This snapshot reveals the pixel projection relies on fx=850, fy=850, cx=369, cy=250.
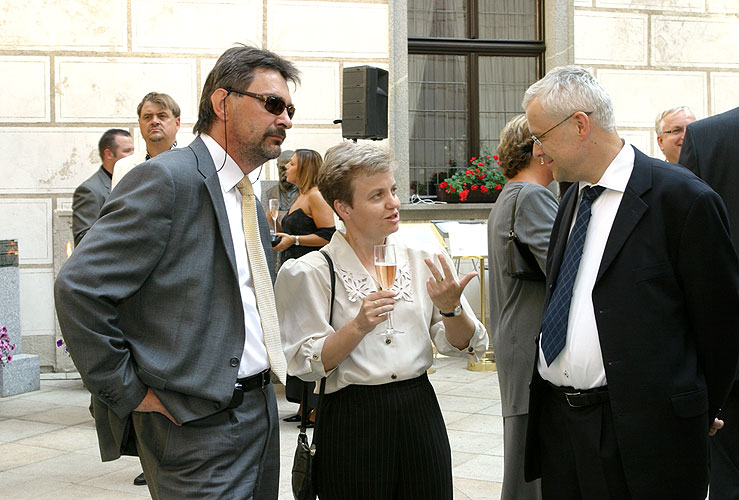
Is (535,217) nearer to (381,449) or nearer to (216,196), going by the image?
(381,449)

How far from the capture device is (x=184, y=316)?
7.75 ft

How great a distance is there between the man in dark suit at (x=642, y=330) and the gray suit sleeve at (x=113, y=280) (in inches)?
49.4

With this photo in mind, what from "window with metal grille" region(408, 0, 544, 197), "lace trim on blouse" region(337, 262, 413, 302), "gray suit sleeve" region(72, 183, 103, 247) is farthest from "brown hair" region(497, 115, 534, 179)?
"window with metal grille" region(408, 0, 544, 197)

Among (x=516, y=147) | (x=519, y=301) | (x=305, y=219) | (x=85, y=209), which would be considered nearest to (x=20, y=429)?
(x=85, y=209)

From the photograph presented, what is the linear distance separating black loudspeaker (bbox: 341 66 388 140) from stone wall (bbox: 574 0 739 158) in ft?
9.93

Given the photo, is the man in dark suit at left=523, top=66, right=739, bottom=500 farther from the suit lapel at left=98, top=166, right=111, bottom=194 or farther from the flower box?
the flower box

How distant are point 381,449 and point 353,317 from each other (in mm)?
451

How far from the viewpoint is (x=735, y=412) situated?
3.47 m

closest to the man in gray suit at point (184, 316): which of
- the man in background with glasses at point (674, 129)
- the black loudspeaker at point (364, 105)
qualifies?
the man in background with glasses at point (674, 129)

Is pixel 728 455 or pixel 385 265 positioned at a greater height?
pixel 385 265

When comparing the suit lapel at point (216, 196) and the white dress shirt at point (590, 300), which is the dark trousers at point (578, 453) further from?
the suit lapel at point (216, 196)

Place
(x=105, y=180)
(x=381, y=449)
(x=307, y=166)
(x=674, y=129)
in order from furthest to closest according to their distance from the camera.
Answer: (x=307, y=166) < (x=105, y=180) < (x=674, y=129) < (x=381, y=449)

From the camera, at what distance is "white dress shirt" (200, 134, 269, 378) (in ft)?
8.30

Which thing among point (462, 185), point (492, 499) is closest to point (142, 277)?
point (492, 499)
